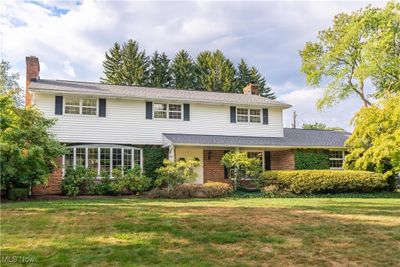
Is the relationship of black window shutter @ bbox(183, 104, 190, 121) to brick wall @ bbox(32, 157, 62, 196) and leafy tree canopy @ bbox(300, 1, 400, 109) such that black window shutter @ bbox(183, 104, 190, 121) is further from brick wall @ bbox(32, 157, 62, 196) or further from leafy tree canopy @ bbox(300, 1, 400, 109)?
leafy tree canopy @ bbox(300, 1, 400, 109)

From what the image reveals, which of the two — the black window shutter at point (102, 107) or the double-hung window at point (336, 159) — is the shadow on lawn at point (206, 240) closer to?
the black window shutter at point (102, 107)

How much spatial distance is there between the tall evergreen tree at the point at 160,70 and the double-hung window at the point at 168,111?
22.8m

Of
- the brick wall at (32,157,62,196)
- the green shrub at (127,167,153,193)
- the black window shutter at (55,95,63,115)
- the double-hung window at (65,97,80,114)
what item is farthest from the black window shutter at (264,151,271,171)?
the black window shutter at (55,95,63,115)

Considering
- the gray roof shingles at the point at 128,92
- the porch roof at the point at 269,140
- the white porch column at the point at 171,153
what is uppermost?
the gray roof shingles at the point at 128,92

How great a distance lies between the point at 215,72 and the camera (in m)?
43.3

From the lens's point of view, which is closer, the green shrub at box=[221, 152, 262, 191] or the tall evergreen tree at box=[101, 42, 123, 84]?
the green shrub at box=[221, 152, 262, 191]

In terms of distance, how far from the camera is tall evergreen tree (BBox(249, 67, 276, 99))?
46875mm

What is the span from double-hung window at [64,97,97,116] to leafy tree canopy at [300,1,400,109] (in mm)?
18643

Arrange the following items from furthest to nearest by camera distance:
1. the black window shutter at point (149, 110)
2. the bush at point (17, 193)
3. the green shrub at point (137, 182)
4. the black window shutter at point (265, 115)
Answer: the black window shutter at point (265, 115)
the black window shutter at point (149, 110)
the green shrub at point (137, 182)
the bush at point (17, 193)

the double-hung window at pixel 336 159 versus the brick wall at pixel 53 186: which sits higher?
the double-hung window at pixel 336 159

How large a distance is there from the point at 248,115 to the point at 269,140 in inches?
79.0

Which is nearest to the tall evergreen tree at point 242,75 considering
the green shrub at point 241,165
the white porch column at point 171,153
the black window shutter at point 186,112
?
the black window shutter at point 186,112

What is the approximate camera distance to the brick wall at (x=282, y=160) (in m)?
21.1

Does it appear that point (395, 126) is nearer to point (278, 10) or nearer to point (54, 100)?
point (278, 10)
